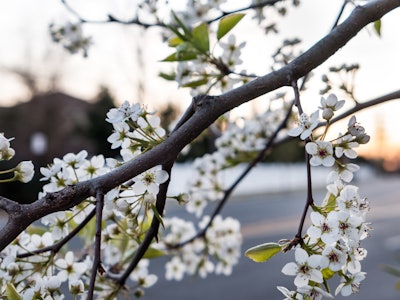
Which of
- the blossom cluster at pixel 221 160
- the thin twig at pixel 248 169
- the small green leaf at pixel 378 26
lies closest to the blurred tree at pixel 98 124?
the blossom cluster at pixel 221 160

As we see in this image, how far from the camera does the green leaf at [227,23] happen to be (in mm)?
772

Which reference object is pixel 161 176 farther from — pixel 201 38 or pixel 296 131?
pixel 201 38

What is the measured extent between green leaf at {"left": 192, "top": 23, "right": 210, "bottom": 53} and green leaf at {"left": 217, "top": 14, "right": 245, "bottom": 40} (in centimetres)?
2

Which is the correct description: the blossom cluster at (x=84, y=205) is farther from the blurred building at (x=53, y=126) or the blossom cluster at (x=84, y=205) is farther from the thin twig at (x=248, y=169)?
the blurred building at (x=53, y=126)

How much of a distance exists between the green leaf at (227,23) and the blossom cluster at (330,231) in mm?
253

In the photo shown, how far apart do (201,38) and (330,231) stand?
14.5 inches

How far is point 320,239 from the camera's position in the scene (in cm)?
54

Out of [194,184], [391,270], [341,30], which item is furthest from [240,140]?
[341,30]

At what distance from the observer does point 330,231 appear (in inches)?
20.7

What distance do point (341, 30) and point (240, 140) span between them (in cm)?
78

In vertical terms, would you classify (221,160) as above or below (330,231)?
above

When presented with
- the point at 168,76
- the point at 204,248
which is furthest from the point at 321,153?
the point at 204,248

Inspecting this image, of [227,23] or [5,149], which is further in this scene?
[227,23]

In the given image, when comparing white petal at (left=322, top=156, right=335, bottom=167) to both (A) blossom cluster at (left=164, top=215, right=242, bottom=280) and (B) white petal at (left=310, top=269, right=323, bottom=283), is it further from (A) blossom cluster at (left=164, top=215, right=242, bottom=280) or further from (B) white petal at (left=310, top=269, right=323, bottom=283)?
(A) blossom cluster at (left=164, top=215, right=242, bottom=280)
